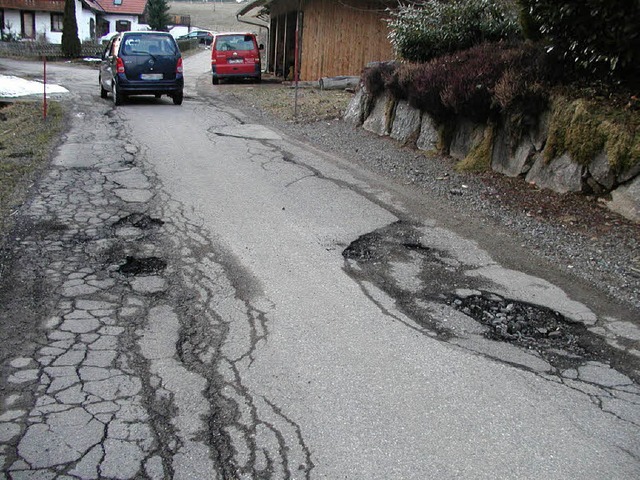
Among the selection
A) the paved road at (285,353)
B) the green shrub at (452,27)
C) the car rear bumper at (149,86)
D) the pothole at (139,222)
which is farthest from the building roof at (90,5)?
the pothole at (139,222)

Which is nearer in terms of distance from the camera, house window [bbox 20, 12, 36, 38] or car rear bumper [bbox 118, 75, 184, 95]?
car rear bumper [bbox 118, 75, 184, 95]

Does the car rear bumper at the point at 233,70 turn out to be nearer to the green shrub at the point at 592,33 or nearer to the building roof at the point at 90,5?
the green shrub at the point at 592,33

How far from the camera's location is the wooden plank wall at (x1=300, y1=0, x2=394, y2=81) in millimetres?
20672

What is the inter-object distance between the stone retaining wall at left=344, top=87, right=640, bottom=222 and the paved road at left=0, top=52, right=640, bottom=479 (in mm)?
2093

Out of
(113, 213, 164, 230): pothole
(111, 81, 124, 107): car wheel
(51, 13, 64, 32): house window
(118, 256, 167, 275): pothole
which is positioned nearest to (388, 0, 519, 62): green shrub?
(113, 213, 164, 230): pothole

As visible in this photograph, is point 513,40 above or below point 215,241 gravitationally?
above

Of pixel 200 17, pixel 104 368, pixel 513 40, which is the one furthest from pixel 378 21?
pixel 200 17

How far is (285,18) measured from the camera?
26.4 meters

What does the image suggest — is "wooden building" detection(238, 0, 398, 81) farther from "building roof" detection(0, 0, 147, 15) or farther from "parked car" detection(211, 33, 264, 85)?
"building roof" detection(0, 0, 147, 15)

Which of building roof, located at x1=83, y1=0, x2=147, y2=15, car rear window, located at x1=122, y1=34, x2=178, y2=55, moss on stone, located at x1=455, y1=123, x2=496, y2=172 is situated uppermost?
building roof, located at x1=83, y1=0, x2=147, y2=15

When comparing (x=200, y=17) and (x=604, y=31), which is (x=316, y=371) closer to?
(x=604, y=31)

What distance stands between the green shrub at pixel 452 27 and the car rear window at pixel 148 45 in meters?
6.91

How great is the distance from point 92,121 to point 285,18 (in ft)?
48.1

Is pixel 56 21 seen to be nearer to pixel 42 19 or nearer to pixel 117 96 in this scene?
pixel 42 19
